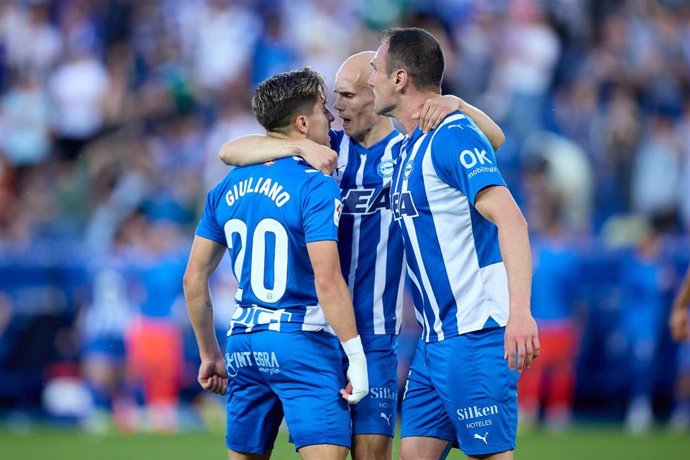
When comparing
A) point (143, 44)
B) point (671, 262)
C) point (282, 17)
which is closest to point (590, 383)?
point (671, 262)

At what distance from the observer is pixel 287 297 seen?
20.5 ft

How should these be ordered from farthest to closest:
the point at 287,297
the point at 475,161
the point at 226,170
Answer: the point at 226,170 → the point at 287,297 → the point at 475,161

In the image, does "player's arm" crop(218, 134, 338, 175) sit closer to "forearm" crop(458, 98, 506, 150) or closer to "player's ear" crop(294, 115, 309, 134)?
"player's ear" crop(294, 115, 309, 134)

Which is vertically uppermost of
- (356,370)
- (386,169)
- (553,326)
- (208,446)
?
(386,169)

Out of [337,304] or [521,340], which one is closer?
[521,340]

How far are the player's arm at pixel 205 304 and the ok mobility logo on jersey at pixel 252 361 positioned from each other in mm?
279

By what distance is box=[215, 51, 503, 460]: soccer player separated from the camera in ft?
22.0

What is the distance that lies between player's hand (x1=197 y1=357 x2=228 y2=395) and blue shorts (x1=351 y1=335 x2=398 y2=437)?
75 cm

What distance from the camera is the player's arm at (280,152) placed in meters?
6.33

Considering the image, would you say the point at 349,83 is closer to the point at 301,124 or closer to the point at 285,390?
the point at 301,124

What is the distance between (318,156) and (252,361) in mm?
1122

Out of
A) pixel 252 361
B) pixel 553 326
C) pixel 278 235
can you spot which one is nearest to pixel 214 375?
pixel 252 361

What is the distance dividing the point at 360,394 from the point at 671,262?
943 centimetres

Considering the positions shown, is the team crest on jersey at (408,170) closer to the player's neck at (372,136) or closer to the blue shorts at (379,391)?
the player's neck at (372,136)
